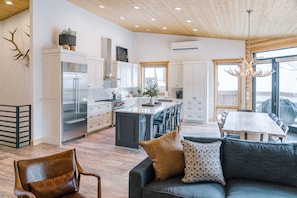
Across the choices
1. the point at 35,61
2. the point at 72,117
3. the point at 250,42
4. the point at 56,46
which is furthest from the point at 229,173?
the point at 250,42

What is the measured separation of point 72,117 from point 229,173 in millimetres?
4355

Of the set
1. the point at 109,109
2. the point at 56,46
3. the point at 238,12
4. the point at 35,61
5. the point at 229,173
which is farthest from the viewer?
the point at 109,109

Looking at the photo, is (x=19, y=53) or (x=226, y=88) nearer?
(x=19, y=53)

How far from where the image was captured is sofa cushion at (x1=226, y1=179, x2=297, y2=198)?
2162 mm

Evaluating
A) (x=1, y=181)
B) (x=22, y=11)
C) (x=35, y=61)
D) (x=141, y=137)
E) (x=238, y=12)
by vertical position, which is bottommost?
(x=1, y=181)

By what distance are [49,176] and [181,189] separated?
1.30 meters

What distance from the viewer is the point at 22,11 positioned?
6.33 metres

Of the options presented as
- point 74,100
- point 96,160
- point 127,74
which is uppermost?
point 127,74

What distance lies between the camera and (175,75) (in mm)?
9406

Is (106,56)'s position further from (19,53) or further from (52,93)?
(52,93)

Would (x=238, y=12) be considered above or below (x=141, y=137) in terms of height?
above

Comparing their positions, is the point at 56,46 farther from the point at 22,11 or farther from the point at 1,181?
the point at 1,181

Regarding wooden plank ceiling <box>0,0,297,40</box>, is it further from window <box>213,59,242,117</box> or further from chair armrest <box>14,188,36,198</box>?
chair armrest <box>14,188,36,198</box>

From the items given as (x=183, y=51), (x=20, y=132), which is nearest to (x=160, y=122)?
(x=20, y=132)
